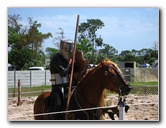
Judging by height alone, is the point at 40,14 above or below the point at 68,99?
above

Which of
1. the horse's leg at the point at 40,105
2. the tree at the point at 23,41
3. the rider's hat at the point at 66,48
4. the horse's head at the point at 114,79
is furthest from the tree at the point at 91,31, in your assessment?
the horse's leg at the point at 40,105

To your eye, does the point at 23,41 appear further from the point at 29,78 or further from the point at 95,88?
the point at 95,88

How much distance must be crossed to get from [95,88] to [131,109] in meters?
1.83

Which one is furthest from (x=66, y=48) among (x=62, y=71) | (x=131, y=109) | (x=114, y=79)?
(x=131, y=109)

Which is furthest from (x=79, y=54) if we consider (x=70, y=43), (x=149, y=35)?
(x=149, y=35)

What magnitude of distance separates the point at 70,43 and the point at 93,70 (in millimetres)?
347

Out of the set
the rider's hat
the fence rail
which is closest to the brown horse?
the rider's hat

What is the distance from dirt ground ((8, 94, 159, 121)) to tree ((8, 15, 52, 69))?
17.6 inches

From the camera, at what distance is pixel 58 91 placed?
141 inches

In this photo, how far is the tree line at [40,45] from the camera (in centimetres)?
379

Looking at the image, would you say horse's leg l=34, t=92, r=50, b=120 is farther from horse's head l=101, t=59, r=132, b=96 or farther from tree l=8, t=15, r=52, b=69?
horse's head l=101, t=59, r=132, b=96

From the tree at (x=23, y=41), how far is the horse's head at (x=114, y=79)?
667 millimetres

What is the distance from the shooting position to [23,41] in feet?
12.4
